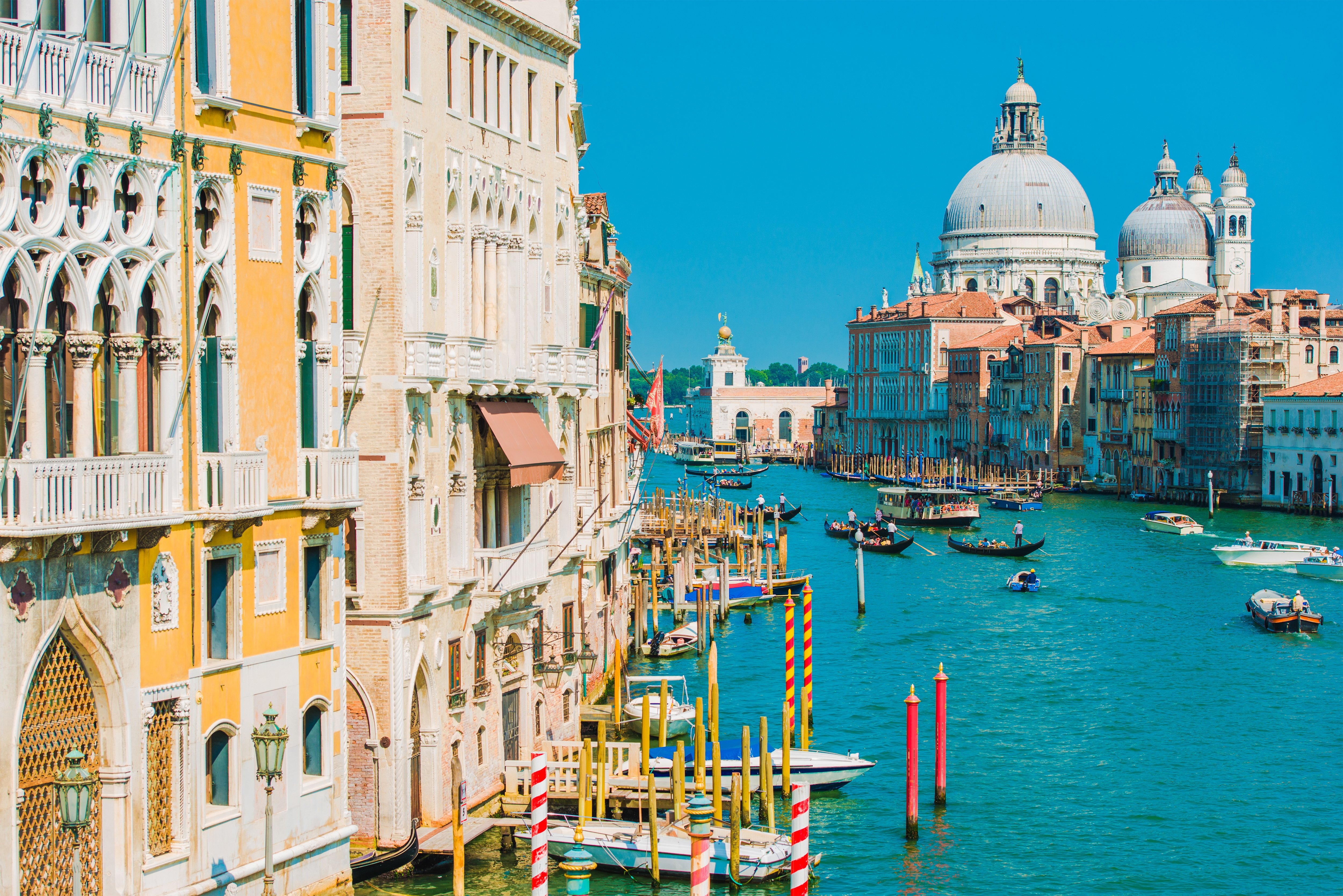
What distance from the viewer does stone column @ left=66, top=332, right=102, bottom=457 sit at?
9461 mm

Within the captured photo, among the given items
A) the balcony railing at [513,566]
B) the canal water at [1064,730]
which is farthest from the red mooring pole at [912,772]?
the balcony railing at [513,566]

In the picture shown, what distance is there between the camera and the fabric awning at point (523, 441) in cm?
1561

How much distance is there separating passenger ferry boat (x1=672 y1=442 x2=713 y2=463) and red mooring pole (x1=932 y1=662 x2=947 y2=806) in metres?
86.7

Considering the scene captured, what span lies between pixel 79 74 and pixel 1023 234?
356 feet

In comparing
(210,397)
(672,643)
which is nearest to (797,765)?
(210,397)

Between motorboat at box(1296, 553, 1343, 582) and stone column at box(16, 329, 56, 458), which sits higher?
stone column at box(16, 329, 56, 458)

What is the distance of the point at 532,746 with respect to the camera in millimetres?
17016

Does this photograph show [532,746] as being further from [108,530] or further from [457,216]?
[108,530]

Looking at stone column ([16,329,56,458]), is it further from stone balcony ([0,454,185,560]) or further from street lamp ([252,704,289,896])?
street lamp ([252,704,289,896])

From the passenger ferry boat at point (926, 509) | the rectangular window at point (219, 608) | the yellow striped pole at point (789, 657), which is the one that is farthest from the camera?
the passenger ferry boat at point (926, 509)

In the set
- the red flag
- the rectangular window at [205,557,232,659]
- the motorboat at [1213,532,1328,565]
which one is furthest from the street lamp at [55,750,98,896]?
the motorboat at [1213,532,1328,565]

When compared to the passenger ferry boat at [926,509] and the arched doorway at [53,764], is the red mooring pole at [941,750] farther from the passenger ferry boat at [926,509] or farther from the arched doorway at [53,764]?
the passenger ferry boat at [926,509]

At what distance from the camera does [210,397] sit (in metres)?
10.5

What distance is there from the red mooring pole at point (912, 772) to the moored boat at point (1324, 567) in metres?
25.2
